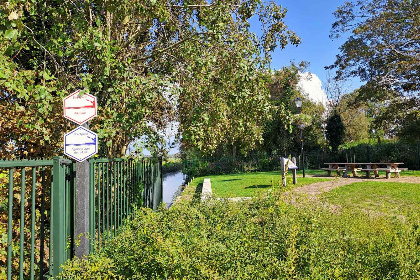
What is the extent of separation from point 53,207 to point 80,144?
757mm

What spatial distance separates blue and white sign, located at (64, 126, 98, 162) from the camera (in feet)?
11.8

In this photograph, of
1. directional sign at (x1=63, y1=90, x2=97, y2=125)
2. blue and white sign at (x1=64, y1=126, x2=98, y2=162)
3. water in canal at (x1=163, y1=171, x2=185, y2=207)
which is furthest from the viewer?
water in canal at (x1=163, y1=171, x2=185, y2=207)

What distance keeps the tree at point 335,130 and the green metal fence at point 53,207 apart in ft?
77.9

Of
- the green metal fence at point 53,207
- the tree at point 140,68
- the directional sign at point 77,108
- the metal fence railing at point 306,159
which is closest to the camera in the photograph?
the green metal fence at point 53,207

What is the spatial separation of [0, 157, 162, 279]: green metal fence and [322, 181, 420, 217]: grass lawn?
5.06m

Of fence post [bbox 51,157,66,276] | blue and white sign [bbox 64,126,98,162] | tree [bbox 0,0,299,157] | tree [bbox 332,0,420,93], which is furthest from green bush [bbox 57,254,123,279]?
tree [bbox 332,0,420,93]

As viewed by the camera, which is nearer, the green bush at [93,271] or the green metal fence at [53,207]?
the green bush at [93,271]

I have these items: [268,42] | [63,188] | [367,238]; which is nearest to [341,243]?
[367,238]

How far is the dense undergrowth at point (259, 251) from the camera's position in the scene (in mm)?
2715

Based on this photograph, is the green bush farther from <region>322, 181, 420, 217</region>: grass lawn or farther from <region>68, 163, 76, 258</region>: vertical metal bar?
<region>322, 181, 420, 217</region>: grass lawn

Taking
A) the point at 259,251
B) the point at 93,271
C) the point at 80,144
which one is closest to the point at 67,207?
the point at 80,144

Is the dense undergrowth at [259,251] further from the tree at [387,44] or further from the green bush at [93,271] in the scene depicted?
the tree at [387,44]

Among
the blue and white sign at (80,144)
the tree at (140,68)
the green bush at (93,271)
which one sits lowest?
the green bush at (93,271)

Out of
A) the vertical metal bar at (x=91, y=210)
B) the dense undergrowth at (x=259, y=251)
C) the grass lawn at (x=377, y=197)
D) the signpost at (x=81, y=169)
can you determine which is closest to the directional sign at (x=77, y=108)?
the signpost at (x=81, y=169)
